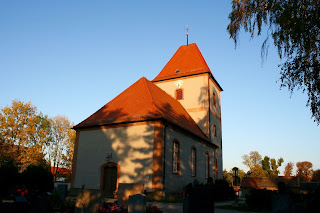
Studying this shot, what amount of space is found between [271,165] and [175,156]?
5819cm

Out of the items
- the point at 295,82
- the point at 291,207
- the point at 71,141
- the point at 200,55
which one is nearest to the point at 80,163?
the point at 295,82

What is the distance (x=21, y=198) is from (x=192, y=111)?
18833 mm

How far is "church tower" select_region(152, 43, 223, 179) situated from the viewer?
25250 mm

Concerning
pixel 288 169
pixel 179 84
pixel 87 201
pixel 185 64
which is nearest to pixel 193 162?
pixel 179 84

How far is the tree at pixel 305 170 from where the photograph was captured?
72037mm

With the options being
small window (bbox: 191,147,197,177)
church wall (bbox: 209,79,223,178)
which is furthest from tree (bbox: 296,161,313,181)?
small window (bbox: 191,147,197,177)

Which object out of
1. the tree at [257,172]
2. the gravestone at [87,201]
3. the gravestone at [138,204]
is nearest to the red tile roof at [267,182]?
the tree at [257,172]

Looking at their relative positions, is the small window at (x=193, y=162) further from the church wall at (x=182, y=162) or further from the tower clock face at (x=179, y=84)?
the tower clock face at (x=179, y=84)

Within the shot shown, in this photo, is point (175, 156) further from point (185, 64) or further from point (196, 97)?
point (185, 64)

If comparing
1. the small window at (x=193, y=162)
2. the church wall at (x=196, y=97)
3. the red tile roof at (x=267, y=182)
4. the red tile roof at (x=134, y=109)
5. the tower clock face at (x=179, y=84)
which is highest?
the tower clock face at (x=179, y=84)

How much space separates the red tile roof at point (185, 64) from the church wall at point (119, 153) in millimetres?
11300

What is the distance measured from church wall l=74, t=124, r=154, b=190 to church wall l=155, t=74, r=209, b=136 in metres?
9.51

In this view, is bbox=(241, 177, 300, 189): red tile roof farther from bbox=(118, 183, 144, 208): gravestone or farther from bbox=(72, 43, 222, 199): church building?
bbox=(118, 183, 144, 208): gravestone

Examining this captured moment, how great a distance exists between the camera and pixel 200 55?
2955 cm
